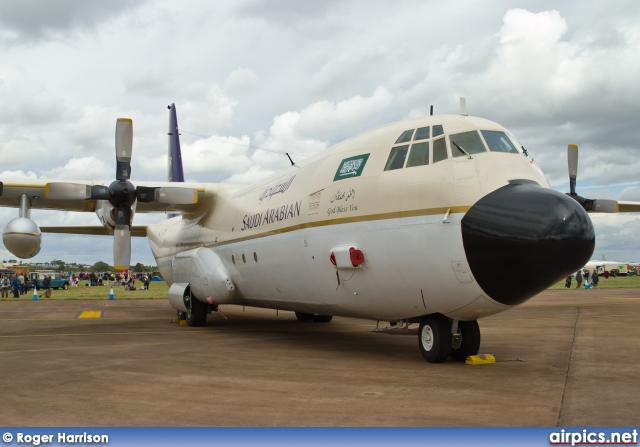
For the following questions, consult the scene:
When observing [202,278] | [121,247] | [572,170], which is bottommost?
[202,278]

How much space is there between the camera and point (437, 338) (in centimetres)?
973

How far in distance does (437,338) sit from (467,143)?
3158 mm

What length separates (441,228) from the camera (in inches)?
356

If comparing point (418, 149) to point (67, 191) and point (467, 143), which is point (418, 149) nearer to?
point (467, 143)

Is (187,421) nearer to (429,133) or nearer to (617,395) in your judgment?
(617,395)

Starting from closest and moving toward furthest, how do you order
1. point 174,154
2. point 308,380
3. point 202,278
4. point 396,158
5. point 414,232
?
point 308,380 < point 414,232 < point 396,158 < point 202,278 < point 174,154

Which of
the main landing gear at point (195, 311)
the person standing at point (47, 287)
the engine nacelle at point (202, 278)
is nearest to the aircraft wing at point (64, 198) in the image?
the engine nacelle at point (202, 278)

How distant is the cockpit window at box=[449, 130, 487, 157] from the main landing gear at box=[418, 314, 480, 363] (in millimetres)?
2653

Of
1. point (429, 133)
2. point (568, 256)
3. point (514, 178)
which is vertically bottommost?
point (568, 256)

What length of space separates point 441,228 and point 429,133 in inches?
72.5

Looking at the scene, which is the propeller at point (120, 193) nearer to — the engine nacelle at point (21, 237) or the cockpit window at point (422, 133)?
the engine nacelle at point (21, 237)

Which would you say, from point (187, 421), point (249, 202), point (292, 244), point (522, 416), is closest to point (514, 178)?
point (522, 416)

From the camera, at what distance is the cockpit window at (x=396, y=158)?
10.2 m

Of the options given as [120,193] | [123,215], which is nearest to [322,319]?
[123,215]
